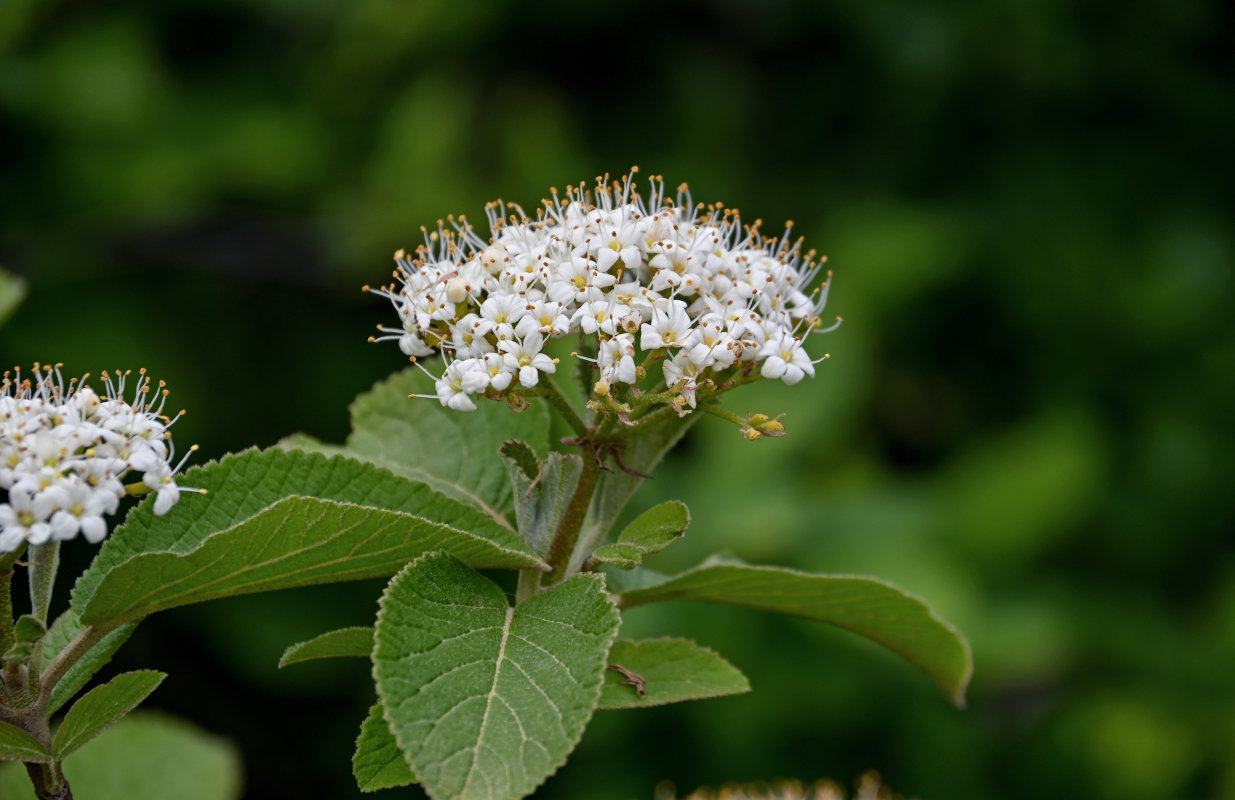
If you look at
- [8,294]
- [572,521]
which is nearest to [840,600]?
[572,521]

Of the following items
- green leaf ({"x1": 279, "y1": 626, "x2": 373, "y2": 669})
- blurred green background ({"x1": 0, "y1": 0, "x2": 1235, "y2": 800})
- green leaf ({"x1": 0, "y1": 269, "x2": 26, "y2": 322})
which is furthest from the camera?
blurred green background ({"x1": 0, "y1": 0, "x2": 1235, "y2": 800})

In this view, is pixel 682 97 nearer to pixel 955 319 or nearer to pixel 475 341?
pixel 955 319

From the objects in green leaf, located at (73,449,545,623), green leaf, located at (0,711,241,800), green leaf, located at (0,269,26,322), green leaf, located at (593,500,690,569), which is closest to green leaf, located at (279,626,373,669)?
green leaf, located at (73,449,545,623)

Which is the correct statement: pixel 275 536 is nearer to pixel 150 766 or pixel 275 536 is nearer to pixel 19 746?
pixel 19 746

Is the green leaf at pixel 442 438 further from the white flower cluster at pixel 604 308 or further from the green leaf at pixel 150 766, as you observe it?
the green leaf at pixel 150 766

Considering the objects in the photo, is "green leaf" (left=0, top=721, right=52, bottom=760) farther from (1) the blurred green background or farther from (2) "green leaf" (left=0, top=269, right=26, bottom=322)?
(1) the blurred green background

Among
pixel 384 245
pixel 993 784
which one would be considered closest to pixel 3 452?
pixel 384 245
